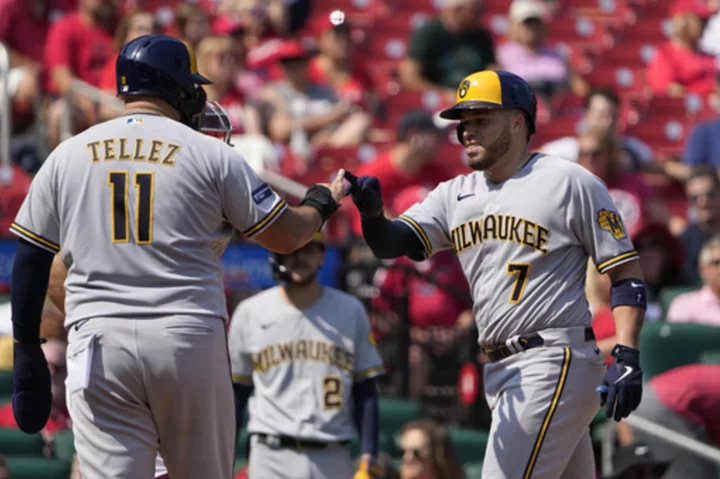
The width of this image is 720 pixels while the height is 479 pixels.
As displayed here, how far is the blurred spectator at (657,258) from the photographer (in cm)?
923

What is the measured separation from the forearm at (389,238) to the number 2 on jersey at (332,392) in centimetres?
148

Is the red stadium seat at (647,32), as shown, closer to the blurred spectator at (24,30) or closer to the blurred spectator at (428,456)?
the blurred spectator at (24,30)

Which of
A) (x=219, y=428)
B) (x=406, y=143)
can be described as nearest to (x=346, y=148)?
(x=406, y=143)

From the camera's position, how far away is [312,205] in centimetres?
501

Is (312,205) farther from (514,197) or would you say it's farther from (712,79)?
(712,79)

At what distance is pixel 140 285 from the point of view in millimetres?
4527

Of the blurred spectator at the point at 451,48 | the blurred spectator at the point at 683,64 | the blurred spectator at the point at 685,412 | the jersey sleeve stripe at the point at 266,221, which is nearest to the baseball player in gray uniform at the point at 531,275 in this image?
the jersey sleeve stripe at the point at 266,221

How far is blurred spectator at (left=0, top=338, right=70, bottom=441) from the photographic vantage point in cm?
782

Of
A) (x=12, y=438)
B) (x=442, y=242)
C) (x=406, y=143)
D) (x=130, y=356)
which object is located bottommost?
(x=12, y=438)

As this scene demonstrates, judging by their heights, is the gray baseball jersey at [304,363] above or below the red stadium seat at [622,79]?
below

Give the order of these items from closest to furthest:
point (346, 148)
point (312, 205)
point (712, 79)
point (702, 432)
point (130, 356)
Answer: point (130, 356)
point (312, 205)
point (702, 432)
point (346, 148)
point (712, 79)

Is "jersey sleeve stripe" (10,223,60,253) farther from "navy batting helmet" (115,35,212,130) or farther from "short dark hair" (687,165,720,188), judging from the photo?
"short dark hair" (687,165,720,188)

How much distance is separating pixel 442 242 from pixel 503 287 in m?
0.43

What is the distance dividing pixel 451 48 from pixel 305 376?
19.2 feet
